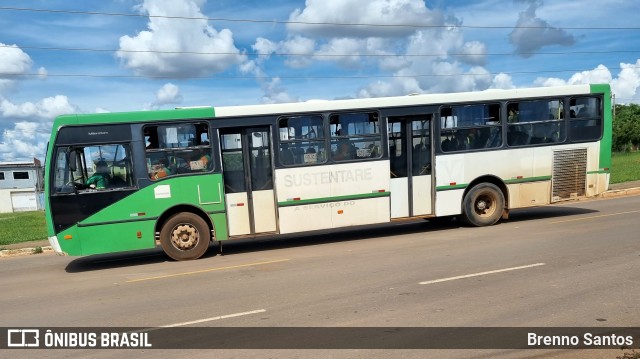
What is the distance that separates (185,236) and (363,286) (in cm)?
439

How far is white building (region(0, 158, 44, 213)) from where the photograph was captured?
50.9 meters

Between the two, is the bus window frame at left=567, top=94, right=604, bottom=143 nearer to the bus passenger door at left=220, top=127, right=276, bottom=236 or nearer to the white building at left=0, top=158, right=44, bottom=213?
the bus passenger door at left=220, top=127, right=276, bottom=236

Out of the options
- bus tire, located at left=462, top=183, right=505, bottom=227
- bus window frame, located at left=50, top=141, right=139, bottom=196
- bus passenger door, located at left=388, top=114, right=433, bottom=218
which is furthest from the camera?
bus tire, located at left=462, top=183, right=505, bottom=227

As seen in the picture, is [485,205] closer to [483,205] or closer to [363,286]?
[483,205]

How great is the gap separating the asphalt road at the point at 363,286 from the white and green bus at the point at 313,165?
0.69m

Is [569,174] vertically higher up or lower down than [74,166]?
lower down

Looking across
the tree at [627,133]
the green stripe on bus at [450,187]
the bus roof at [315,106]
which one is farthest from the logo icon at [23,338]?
the tree at [627,133]

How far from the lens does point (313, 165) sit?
999 cm

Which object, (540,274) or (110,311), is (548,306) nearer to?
(540,274)

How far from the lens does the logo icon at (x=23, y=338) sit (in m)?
5.22

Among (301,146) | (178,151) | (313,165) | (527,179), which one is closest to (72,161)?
(178,151)

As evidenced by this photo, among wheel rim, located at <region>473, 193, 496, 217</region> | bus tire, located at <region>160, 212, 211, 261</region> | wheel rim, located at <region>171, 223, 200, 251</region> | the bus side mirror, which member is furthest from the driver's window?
wheel rim, located at <region>473, 193, 496, 217</region>

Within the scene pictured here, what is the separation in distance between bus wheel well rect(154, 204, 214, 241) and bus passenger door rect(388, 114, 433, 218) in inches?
159

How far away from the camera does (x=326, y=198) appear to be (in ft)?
33.1
